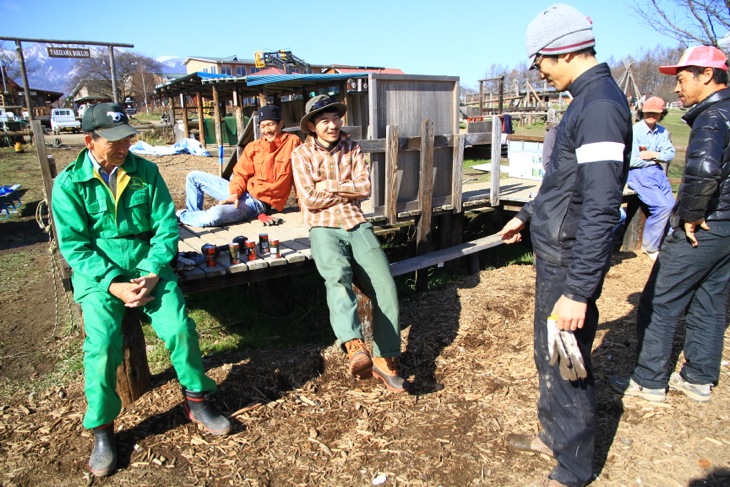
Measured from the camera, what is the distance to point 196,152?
18750 mm

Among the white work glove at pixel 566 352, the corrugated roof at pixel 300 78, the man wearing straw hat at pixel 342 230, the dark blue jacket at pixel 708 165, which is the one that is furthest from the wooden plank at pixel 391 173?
the corrugated roof at pixel 300 78

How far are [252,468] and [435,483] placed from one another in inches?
42.9

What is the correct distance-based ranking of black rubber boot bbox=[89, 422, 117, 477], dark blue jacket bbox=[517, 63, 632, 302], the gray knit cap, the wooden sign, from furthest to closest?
1. the wooden sign
2. black rubber boot bbox=[89, 422, 117, 477]
3. the gray knit cap
4. dark blue jacket bbox=[517, 63, 632, 302]

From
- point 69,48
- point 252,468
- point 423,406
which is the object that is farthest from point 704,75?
point 69,48

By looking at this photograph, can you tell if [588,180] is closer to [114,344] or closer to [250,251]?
[114,344]

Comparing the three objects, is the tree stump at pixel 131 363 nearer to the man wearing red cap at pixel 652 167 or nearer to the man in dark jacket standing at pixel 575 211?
the man in dark jacket standing at pixel 575 211

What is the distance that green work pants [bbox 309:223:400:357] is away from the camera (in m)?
3.72

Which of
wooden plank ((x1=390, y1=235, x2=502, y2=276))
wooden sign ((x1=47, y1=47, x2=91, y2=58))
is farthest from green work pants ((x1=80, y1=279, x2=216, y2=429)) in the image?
wooden sign ((x1=47, y1=47, x2=91, y2=58))

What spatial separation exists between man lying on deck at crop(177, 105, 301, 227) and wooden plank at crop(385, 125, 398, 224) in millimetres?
1174

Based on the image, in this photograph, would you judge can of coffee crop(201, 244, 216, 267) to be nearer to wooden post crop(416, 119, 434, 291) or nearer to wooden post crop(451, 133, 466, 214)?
wooden post crop(416, 119, 434, 291)

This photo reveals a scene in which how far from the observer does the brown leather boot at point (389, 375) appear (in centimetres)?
387

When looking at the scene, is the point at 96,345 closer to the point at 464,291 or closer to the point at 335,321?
the point at 335,321

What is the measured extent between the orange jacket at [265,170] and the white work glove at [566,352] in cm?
414

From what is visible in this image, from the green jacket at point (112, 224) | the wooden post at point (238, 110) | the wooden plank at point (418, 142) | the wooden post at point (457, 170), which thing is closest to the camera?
the green jacket at point (112, 224)
